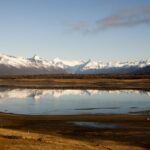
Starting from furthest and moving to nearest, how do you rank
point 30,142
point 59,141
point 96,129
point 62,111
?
1. point 62,111
2. point 96,129
3. point 59,141
4. point 30,142

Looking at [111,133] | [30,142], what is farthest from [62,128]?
[30,142]

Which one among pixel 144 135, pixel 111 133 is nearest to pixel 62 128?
pixel 111 133

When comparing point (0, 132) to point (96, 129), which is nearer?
point (0, 132)

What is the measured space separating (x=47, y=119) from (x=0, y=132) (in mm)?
17245

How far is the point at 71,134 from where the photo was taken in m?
41.5

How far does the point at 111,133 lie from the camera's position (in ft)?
135

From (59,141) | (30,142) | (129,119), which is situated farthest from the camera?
(129,119)

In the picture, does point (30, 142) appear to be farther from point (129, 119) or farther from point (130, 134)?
point (129, 119)

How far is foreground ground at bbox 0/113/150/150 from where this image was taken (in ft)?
107

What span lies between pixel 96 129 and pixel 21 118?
14.9 meters

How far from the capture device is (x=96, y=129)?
146 ft

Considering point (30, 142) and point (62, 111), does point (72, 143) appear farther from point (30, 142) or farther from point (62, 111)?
point (62, 111)

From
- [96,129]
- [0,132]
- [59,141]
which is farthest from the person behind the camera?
[96,129]

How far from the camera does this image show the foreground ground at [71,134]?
32688 mm
